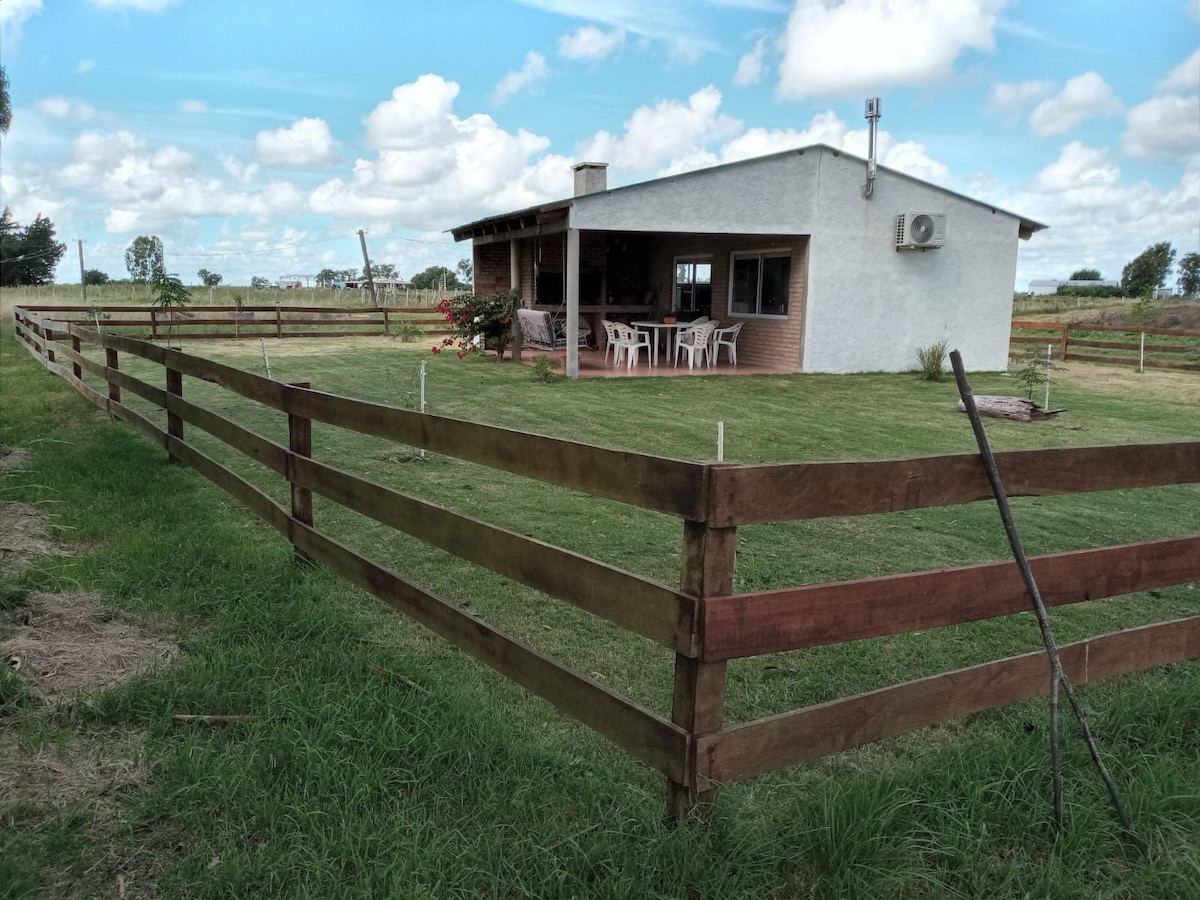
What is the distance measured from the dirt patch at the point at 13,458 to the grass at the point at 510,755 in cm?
91

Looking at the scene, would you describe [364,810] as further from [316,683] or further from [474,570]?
[474,570]

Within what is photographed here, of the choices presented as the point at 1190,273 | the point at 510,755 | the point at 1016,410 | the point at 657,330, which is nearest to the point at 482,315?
the point at 657,330

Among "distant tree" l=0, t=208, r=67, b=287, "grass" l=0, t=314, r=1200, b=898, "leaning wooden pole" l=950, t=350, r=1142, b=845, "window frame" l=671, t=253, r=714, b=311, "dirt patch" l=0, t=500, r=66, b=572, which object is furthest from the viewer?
"distant tree" l=0, t=208, r=67, b=287

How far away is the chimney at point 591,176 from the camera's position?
55.6 feet

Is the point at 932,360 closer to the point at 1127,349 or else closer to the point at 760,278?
the point at 760,278

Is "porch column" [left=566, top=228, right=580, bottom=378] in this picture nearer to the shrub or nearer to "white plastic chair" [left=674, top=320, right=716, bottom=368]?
"white plastic chair" [left=674, top=320, right=716, bottom=368]

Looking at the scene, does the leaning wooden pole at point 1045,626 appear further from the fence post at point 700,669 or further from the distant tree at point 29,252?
the distant tree at point 29,252

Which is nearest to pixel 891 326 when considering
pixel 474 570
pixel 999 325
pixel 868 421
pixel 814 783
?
pixel 999 325

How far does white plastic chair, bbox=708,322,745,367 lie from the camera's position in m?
16.2

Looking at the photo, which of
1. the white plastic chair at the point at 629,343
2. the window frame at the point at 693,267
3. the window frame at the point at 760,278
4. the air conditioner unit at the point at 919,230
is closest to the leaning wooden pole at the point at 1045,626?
the white plastic chair at the point at 629,343

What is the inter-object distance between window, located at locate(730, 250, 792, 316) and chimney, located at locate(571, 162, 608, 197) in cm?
301

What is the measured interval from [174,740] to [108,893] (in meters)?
0.69

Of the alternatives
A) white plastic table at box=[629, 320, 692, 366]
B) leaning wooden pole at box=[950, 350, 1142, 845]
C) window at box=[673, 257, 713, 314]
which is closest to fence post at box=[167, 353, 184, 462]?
leaning wooden pole at box=[950, 350, 1142, 845]

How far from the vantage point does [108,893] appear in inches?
80.6
